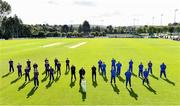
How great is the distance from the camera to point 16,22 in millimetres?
130875

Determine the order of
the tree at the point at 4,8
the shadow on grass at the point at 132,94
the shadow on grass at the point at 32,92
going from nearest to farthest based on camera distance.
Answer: the shadow on grass at the point at 132,94, the shadow on grass at the point at 32,92, the tree at the point at 4,8

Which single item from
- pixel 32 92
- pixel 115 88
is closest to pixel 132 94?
pixel 115 88

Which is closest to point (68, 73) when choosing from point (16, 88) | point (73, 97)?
point (16, 88)

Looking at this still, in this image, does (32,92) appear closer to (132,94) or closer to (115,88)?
(115,88)

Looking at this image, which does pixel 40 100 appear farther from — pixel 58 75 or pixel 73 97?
pixel 58 75

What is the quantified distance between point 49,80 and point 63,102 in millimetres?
6527

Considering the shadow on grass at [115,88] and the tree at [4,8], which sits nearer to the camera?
the shadow on grass at [115,88]

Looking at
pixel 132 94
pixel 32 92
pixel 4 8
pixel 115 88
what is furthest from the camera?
pixel 4 8

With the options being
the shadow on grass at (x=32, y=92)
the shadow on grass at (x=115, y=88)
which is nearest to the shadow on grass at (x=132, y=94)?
the shadow on grass at (x=115, y=88)

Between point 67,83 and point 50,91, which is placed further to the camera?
point 67,83

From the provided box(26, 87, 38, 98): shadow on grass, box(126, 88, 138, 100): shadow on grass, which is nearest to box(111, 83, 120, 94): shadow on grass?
box(126, 88, 138, 100): shadow on grass

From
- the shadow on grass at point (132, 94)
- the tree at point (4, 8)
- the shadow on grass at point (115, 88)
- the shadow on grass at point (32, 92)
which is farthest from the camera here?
the tree at point (4, 8)

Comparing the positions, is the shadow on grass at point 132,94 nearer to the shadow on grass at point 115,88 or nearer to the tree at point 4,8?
the shadow on grass at point 115,88

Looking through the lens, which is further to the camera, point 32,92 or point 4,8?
point 4,8
